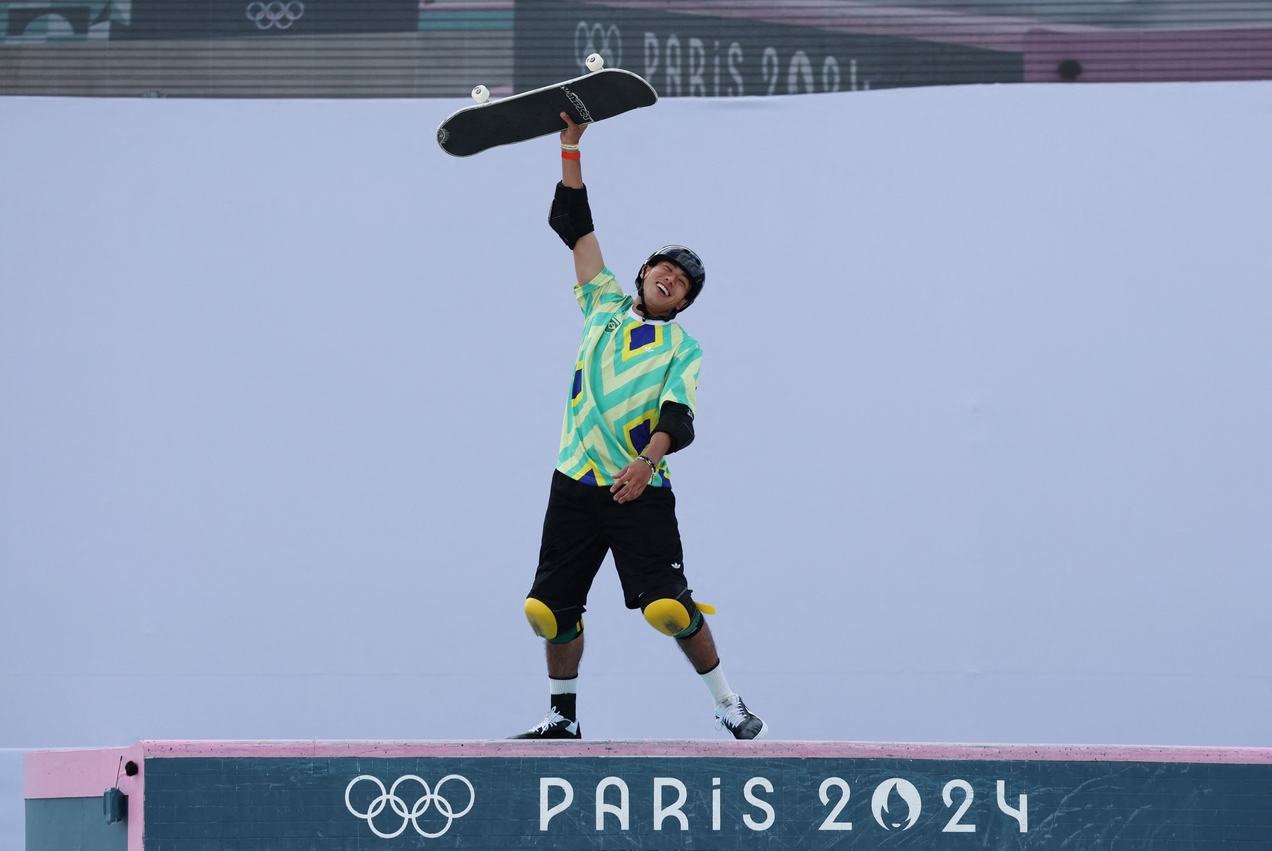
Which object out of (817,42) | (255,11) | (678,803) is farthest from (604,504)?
(255,11)

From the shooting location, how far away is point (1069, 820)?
308cm

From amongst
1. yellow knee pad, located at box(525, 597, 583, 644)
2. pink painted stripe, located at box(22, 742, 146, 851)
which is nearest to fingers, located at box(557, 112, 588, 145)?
yellow knee pad, located at box(525, 597, 583, 644)

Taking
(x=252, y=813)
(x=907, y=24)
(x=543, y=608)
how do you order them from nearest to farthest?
1. (x=252, y=813)
2. (x=543, y=608)
3. (x=907, y=24)

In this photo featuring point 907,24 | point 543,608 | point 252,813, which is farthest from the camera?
point 907,24

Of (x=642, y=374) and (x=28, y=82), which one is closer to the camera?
(x=642, y=374)

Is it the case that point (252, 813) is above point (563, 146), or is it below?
below

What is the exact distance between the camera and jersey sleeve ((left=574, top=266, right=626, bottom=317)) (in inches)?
146

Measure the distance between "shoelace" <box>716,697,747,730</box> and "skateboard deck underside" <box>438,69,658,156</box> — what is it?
1.72 m

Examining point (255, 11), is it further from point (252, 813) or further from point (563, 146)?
point (252, 813)

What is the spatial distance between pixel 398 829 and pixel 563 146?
194 cm

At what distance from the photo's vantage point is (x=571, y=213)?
367cm

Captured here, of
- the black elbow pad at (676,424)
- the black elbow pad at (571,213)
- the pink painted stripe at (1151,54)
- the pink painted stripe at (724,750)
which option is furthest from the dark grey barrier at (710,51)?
the pink painted stripe at (724,750)

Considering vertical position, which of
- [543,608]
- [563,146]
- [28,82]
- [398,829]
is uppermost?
[28,82]

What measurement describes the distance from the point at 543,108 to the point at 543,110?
0.01 meters
